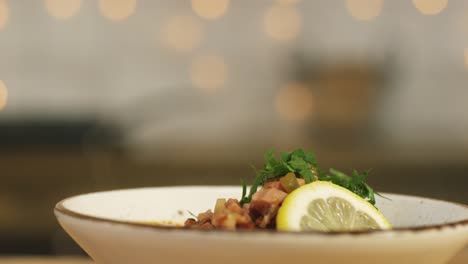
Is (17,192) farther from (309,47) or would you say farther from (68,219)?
(68,219)

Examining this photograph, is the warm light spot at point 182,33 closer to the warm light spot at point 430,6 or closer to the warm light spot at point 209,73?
the warm light spot at point 209,73

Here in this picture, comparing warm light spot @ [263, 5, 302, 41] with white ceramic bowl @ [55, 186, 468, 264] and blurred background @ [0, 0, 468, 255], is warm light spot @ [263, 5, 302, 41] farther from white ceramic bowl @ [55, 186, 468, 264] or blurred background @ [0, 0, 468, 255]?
white ceramic bowl @ [55, 186, 468, 264]

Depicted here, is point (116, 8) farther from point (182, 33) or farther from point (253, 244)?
Answer: point (253, 244)

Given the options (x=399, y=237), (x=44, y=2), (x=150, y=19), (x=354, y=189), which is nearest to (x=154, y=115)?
(x=150, y=19)

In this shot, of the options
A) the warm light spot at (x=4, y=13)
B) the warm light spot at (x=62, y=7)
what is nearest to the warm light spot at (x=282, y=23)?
the warm light spot at (x=62, y=7)

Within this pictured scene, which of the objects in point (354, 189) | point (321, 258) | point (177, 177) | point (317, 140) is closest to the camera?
point (321, 258)

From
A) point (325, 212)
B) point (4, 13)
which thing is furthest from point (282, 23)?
point (325, 212)
